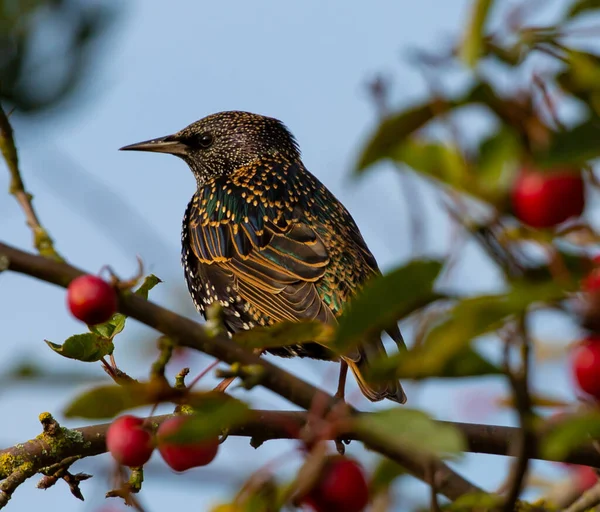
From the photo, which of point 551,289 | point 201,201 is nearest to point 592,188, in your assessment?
Answer: point 551,289

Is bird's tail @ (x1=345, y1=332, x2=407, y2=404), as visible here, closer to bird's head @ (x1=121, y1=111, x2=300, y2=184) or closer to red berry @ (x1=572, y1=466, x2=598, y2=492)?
red berry @ (x1=572, y1=466, x2=598, y2=492)

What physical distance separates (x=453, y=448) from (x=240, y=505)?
40cm

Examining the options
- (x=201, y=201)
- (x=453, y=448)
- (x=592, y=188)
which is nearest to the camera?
(x=453, y=448)

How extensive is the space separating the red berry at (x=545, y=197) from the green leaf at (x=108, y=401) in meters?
0.54

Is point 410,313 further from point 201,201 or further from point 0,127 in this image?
point 201,201

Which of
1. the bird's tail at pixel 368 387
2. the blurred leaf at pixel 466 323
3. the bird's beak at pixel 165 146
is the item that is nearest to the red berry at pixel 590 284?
the blurred leaf at pixel 466 323

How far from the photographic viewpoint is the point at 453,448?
99 centimetres

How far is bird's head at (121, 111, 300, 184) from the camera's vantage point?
6.24m

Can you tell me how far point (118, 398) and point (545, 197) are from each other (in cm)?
60

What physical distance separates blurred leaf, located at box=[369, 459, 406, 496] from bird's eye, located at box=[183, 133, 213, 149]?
5112 millimetres

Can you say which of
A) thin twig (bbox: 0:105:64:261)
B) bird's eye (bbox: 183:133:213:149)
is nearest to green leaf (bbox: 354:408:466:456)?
thin twig (bbox: 0:105:64:261)

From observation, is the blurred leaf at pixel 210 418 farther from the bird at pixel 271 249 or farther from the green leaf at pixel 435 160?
the bird at pixel 271 249

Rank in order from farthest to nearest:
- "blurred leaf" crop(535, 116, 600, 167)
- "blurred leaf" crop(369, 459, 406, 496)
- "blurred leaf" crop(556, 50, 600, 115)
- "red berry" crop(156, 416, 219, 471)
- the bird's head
Result: the bird's head → "red berry" crop(156, 416, 219, 471) → "blurred leaf" crop(369, 459, 406, 496) → "blurred leaf" crop(556, 50, 600, 115) → "blurred leaf" crop(535, 116, 600, 167)

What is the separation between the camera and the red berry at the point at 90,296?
1.34 meters
